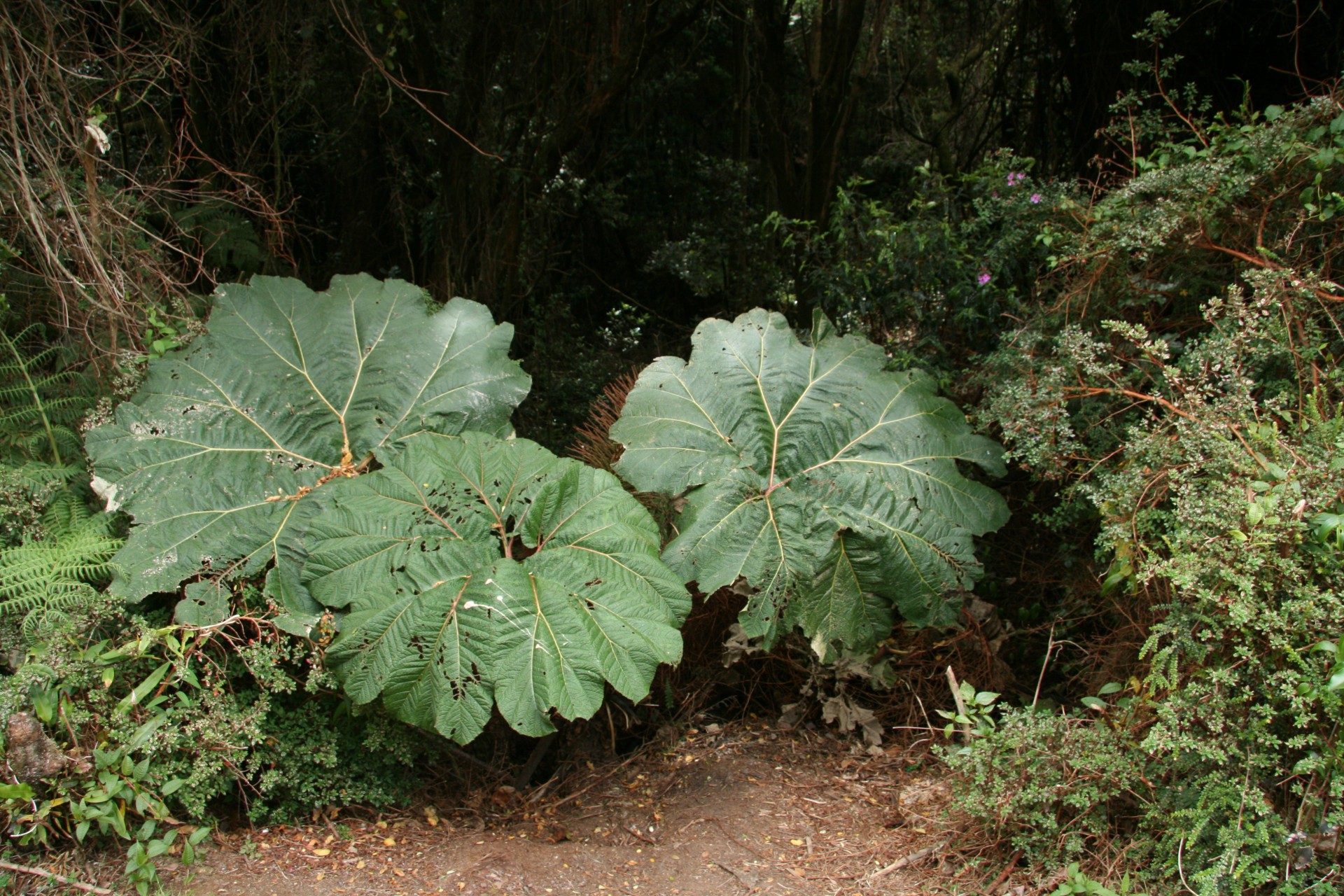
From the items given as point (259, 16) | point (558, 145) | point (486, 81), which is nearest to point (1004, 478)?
point (558, 145)

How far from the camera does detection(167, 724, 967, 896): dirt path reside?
2.62 m

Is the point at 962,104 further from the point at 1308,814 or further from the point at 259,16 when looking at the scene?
the point at 1308,814

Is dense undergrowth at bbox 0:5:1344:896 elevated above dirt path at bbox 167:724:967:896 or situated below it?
above

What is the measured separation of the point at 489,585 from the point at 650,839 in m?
0.96

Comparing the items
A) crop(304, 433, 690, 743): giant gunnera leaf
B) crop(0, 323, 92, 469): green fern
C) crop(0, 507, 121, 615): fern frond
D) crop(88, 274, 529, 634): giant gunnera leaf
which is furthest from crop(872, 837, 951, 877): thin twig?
crop(0, 323, 92, 469): green fern

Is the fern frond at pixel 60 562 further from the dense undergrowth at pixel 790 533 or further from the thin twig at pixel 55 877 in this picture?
the thin twig at pixel 55 877

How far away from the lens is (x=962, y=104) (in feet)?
22.6

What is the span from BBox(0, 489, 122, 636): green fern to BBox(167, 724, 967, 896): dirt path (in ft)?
2.89

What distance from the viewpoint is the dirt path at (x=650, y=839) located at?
262 centimetres

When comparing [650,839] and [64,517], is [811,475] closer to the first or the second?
[650,839]

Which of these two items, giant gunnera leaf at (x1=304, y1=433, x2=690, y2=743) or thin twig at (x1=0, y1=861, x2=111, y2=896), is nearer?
thin twig at (x1=0, y1=861, x2=111, y2=896)

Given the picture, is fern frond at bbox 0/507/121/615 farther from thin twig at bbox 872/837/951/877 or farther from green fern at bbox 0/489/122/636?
thin twig at bbox 872/837/951/877

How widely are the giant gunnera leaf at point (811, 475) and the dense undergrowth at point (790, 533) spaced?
0.01m

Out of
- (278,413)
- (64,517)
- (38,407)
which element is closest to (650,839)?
(278,413)
